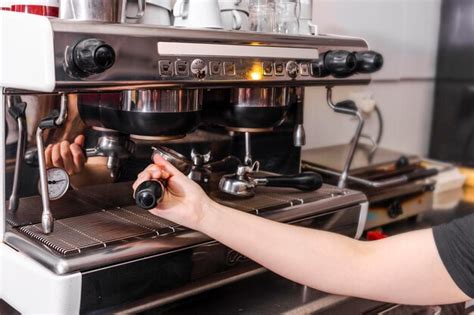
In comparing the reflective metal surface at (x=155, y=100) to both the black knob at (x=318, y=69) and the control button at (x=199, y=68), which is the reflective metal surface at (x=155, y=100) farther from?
the black knob at (x=318, y=69)

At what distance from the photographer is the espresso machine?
0.73 m

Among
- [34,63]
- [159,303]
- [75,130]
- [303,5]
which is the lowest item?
[159,303]

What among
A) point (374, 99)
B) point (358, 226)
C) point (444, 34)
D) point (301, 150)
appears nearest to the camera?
point (358, 226)

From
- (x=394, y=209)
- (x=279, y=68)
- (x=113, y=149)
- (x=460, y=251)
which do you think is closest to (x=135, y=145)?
(x=113, y=149)

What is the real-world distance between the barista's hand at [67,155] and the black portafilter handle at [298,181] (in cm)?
32

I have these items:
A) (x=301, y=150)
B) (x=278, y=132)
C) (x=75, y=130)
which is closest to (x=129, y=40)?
(x=75, y=130)

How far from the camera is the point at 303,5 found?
3.84 ft

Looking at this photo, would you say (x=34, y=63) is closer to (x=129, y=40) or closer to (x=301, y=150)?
(x=129, y=40)

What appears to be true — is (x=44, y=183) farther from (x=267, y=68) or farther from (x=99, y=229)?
(x=267, y=68)

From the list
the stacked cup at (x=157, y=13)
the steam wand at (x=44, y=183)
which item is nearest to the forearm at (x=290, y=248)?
the steam wand at (x=44, y=183)

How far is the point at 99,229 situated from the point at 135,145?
0.18 m

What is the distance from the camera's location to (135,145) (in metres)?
0.97

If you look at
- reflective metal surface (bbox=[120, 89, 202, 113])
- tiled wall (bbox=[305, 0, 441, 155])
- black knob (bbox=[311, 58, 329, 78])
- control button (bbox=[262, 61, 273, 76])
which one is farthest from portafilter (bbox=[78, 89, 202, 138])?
tiled wall (bbox=[305, 0, 441, 155])

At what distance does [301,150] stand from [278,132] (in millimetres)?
104
